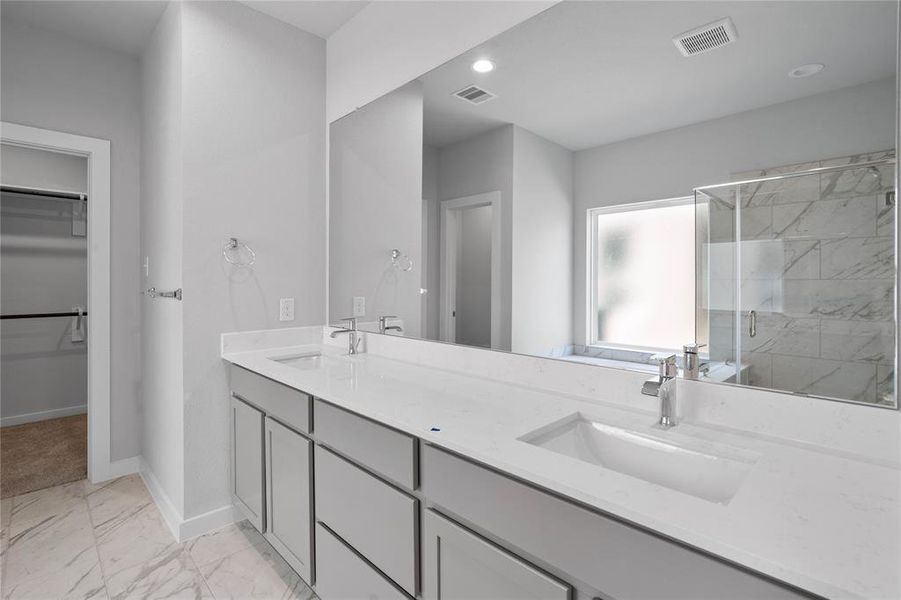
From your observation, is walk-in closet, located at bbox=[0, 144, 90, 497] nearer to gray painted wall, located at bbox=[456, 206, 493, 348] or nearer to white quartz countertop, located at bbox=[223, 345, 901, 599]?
gray painted wall, located at bbox=[456, 206, 493, 348]

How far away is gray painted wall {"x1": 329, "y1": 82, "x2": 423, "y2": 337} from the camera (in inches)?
82.0

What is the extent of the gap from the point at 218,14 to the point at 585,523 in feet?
8.95

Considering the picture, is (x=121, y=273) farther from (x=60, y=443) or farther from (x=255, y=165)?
(x=60, y=443)

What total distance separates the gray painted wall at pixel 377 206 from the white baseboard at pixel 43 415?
10.7 ft

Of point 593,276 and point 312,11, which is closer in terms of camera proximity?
point 593,276

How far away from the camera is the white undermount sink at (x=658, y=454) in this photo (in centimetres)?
100

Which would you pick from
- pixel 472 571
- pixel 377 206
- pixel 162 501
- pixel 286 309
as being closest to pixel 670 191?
pixel 472 571

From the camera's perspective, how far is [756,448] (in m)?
1.05

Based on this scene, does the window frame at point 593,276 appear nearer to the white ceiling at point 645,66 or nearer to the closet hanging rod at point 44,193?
the white ceiling at point 645,66

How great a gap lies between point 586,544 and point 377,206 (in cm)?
188

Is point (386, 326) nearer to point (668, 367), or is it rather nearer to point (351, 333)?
point (351, 333)

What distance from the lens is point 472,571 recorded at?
1038 mm

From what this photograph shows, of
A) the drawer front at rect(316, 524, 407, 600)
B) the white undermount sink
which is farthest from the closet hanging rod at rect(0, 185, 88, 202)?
the white undermount sink

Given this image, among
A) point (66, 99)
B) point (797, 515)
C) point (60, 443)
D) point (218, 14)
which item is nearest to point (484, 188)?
point (797, 515)
